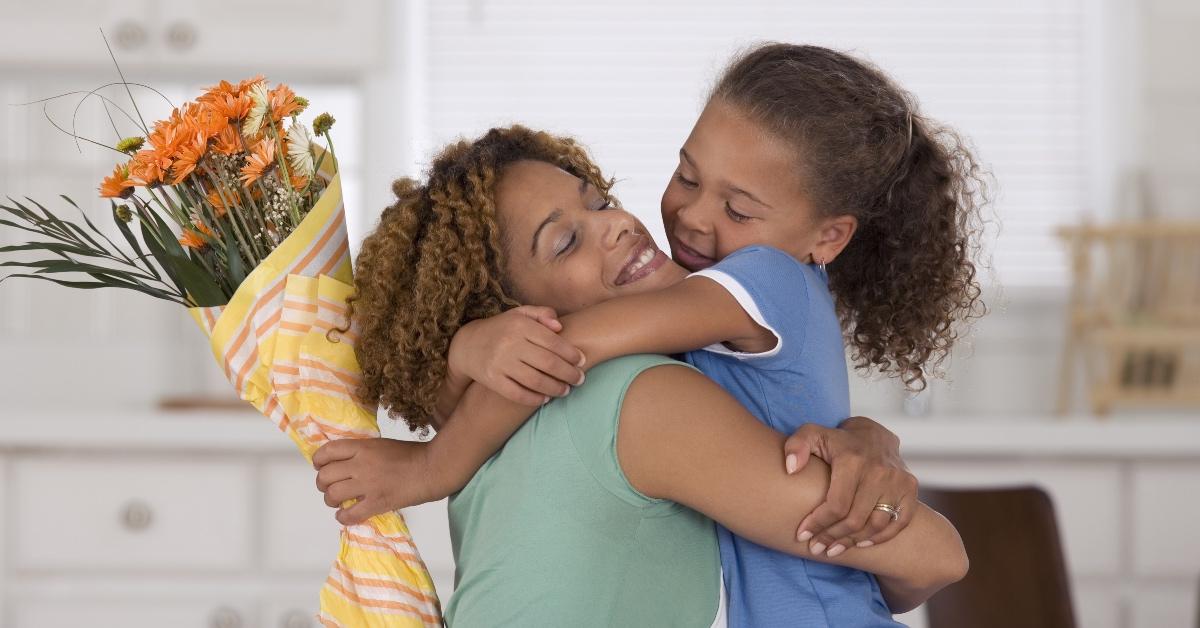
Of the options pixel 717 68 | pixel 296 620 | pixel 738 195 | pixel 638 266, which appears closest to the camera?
pixel 638 266

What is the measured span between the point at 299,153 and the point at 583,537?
1.47 ft

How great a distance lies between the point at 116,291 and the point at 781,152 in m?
2.30

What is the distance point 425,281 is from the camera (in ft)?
3.60

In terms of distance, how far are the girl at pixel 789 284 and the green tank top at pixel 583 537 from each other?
0.04 meters

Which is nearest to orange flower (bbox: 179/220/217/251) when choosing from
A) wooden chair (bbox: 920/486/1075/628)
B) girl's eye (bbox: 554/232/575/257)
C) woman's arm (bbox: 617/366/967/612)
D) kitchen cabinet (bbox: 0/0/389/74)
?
girl's eye (bbox: 554/232/575/257)

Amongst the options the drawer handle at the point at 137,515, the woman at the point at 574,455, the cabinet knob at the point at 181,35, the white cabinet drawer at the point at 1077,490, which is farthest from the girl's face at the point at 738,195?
the cabinet knob at the point at 181,35

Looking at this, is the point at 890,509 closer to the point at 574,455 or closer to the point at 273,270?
the point at 574,455

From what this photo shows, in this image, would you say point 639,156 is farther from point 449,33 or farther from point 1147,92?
point 1147,92

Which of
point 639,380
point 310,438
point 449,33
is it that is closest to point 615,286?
point 639,380

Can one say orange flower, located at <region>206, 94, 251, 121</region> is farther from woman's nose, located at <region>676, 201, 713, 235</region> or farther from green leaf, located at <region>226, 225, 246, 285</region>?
woman's nose, located at <region>676, 201, 713, 235</region>

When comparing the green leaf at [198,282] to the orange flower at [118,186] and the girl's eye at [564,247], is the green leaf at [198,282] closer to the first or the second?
the orange flower at [118,186]

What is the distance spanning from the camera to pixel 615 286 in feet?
3.83

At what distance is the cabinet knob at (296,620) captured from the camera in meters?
2.48

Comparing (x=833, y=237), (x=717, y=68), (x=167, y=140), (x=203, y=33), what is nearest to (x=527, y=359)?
(x=167, y=140)
